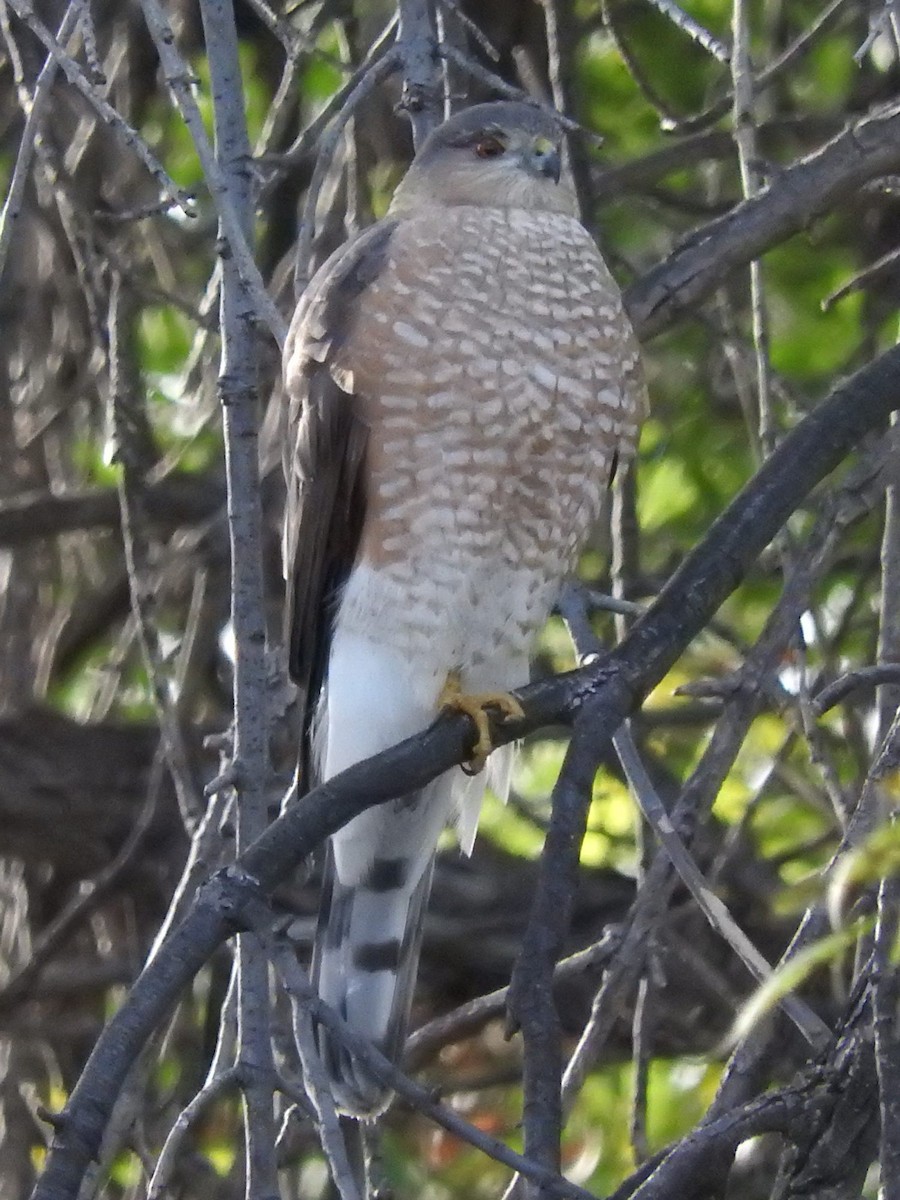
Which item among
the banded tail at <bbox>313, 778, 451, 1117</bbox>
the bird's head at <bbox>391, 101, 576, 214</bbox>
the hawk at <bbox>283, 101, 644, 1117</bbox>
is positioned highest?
the bird's head at <bbox>391, 101, 576, 214</bbox>

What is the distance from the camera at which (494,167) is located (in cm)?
369

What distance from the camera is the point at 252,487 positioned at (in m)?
2.66

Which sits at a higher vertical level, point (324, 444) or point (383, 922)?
point (324, 444)

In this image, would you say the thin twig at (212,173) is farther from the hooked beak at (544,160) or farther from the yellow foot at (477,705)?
the hooked beak at (544,160)

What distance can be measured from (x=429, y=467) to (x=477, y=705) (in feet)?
1.34

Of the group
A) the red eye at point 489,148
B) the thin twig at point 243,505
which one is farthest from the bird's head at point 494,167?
the thin twig at point 243,505

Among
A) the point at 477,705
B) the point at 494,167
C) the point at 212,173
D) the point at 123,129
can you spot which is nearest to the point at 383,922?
the point at 477,705

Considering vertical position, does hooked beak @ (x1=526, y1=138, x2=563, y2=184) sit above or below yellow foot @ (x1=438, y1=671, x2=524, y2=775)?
above

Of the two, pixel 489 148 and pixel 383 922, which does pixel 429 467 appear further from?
pixel 383 922

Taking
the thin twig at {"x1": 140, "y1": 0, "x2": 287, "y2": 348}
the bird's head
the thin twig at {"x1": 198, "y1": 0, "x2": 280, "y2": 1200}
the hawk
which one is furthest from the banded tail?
the thin twig at {"x1": 140, "y1": 0, "x2": 287, "y2": 348}

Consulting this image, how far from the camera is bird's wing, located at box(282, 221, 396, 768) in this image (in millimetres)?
3336

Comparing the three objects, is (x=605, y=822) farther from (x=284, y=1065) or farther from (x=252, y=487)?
(x=252, y=487)

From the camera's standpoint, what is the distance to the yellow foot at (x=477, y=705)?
3.06m

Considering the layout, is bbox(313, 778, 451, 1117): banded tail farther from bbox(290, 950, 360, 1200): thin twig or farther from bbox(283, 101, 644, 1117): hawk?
bbox(290, 950, 360, 1200): thin twig
